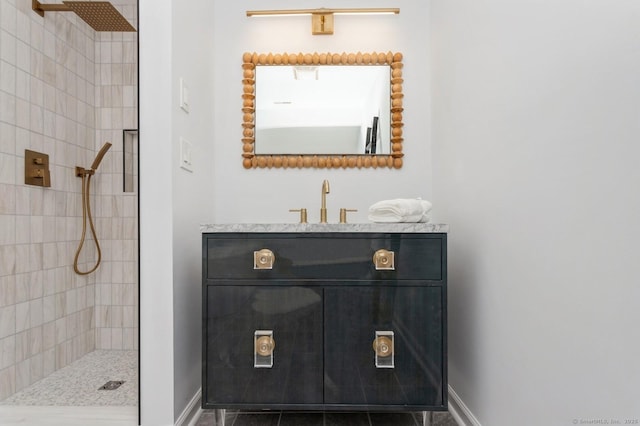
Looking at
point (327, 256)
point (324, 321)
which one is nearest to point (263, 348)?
point (324, 321)

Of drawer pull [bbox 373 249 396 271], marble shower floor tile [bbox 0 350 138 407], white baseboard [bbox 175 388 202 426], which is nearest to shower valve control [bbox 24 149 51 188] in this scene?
marble shower floor tile [bbox 0 350 138 407]

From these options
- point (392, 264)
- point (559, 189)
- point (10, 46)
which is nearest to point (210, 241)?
point (392, 264)

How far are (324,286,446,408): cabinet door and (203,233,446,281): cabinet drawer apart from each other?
0.22 ft

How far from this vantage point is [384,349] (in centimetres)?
150

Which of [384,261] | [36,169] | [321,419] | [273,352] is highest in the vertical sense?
[36,169]

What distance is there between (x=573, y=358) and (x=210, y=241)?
1184 mm

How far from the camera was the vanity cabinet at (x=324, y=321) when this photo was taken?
1507mm

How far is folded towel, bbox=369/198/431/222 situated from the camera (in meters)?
1.59

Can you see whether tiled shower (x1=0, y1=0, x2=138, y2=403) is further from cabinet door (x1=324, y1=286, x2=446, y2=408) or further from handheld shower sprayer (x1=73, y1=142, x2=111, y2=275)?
cabinet door (x1=324, y1=286, x2=446, y2=408)

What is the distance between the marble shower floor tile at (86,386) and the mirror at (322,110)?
1.28 meters

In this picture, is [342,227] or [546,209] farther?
[342,227]

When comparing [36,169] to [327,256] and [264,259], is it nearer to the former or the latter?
[264,259]

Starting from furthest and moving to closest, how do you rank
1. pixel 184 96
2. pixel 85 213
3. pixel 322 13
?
pixel 85 213, pixel 322 13, pixel 184 96

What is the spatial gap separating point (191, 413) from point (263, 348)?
0.52m
